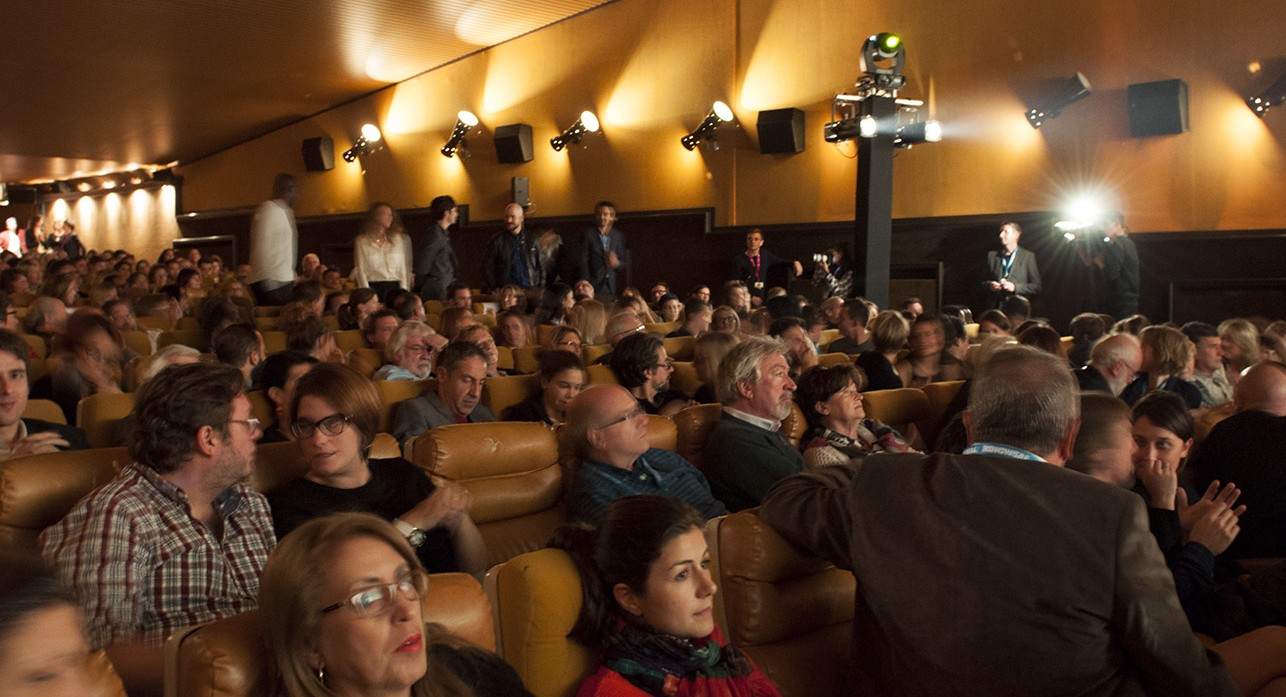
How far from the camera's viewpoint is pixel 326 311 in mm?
8906

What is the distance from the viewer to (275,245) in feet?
25.3

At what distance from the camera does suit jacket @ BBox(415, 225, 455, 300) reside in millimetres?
9328

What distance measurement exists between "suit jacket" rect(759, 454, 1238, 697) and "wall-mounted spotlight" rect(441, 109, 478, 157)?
1407 centimetres

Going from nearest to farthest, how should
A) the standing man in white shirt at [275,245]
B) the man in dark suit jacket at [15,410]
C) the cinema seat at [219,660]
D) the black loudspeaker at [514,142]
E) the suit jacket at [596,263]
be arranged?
the cinema seat at [219,660]
the man in dark suit jacket at [15,410]
the standing man in white shirt at [275,245]
the suit jacket at [596,263]
the black loudspeaker at [514,142]

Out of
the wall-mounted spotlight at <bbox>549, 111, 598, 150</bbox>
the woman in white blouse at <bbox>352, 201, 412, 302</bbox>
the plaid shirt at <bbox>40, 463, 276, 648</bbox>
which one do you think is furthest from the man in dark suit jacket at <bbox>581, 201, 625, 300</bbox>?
the plaid shirt at <bbox>40, 463, 276, 648</bbox>

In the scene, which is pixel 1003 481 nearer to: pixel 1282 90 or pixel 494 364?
pixel 494 364

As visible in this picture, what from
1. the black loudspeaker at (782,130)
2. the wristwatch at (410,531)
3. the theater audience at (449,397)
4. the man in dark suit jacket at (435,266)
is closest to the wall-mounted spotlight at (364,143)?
the black loudspeaker at (782,130)

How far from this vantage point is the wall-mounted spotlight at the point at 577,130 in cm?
1447

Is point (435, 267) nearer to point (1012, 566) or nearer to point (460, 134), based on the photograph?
point (460, 134)

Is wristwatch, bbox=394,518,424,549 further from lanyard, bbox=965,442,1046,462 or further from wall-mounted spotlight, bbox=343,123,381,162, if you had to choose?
wall-mounted spotlight, bbox=343,123,381,162

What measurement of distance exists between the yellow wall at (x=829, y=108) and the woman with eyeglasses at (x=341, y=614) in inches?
396

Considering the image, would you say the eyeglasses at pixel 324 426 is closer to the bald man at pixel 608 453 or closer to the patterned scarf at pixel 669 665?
the bald man at pixel 608 453

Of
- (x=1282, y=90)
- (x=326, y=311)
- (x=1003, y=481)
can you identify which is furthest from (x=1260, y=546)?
(x=1282, y=90)

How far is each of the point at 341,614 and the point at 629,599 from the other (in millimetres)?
666
